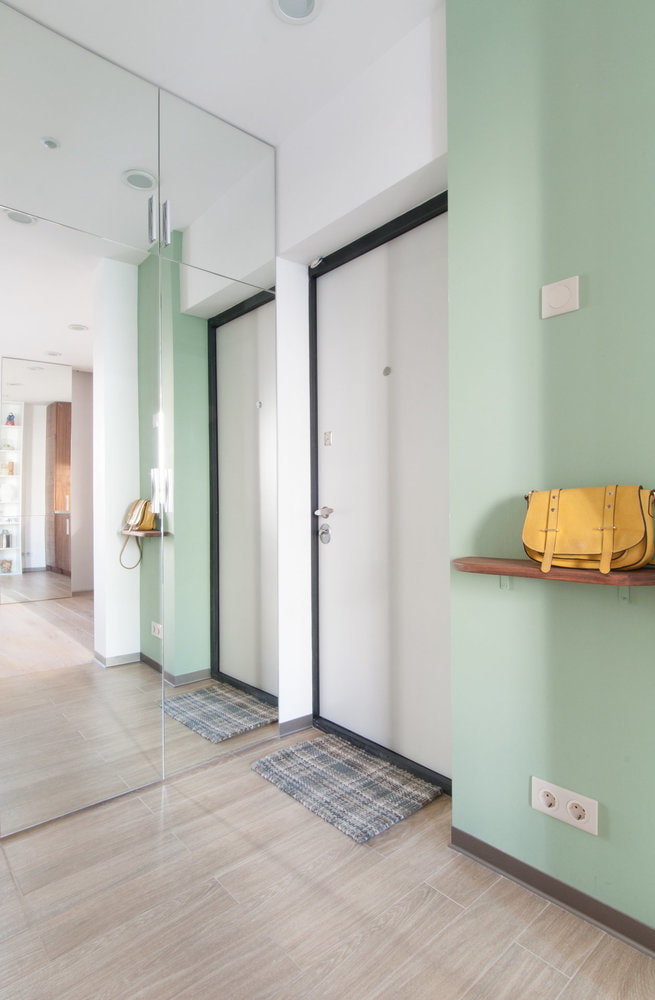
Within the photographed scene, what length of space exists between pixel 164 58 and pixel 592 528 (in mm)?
2355

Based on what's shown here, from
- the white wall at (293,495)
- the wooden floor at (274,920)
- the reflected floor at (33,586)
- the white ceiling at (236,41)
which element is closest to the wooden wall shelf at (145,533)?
the reflected floor at (33,586)

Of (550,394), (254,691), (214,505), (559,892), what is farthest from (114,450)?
(559,892)

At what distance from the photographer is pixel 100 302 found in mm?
2248

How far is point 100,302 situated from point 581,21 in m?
1.84

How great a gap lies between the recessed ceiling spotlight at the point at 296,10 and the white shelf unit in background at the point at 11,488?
1.67 m

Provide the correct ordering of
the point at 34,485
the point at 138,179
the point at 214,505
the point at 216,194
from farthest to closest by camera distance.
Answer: the point at 214,505 → the point at 216,194 → the point at 138,179 → the point at 34,485

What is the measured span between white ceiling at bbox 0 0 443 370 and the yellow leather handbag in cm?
178

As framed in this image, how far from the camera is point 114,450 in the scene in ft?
7.40

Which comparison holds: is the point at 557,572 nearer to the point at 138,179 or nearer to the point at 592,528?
the point at 592,528

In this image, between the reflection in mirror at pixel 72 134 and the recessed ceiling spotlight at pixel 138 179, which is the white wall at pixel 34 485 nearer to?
the reflection in mirror at pixel 72 134

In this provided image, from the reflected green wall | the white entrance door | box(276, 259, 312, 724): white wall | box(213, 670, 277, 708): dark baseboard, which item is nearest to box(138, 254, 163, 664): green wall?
the reflected green wall

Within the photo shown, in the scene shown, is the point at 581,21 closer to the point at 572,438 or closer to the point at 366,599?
the point at 572,438

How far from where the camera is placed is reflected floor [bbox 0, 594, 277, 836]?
6.48 ft

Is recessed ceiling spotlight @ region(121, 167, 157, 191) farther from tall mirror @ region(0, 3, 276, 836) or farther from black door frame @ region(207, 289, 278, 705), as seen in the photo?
black door frame @ region(207, 289, 278, 705)
